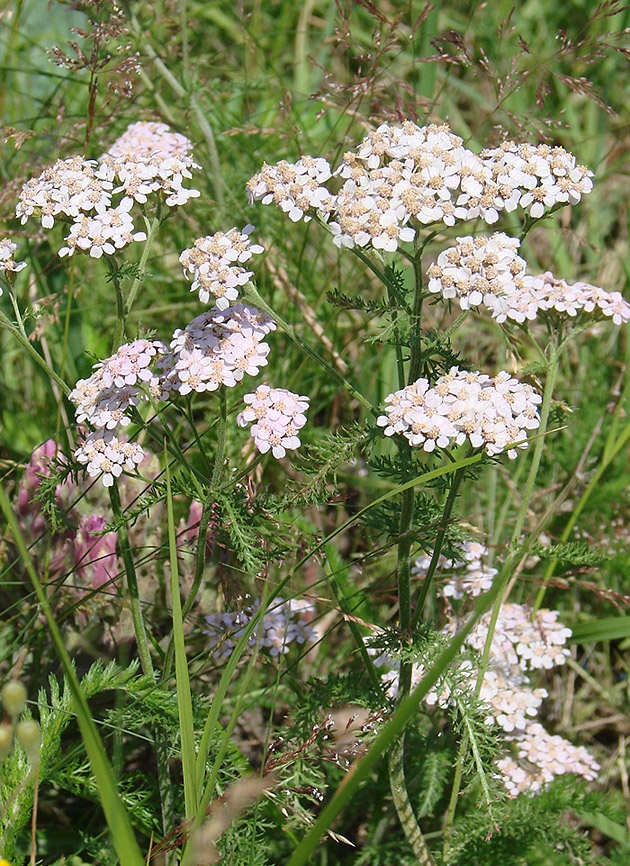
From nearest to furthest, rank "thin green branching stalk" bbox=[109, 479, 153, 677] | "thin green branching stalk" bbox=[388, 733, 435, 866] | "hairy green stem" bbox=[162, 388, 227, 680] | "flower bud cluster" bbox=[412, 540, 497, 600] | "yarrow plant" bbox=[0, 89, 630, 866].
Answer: "yarrow plant" bbox=[0, 89, 630, 866] → "hairy green stem" bbox=[162, 388, 227, 680] → "thin green branching stalk" bbox=[109, 479, 153, 677] → "thin green branching stalk" bbox=[388, 733, 435, 866] → "flower bud cluster" bbox=[412, 540, 497, 600]

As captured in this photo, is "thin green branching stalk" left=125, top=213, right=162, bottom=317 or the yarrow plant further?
"thin green branching stalk" left=125, top=213, right=162, bottom=317

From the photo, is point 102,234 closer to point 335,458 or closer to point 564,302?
point 335,458

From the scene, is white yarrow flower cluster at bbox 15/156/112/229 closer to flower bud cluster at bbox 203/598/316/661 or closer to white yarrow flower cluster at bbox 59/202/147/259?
white yarrow flower cluster at bbox 59/202/147/259

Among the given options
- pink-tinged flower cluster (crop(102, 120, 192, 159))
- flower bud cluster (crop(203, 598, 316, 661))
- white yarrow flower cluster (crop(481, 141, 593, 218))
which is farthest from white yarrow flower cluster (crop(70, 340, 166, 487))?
pink-tinged flower cluster (crop(102, 120, 192, 159))

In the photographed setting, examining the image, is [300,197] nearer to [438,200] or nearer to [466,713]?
[438,200]

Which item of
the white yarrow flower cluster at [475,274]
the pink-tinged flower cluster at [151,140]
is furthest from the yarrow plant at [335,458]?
the pink-tinged flower cluster at [151,140]

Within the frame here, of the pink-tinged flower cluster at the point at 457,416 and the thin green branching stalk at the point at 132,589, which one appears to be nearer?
the pink-tinged flower cluster at the point at 457,416

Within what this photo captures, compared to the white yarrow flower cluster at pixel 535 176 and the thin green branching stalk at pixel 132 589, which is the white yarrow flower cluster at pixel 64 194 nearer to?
the thin green branching stalk at pixel 132 589

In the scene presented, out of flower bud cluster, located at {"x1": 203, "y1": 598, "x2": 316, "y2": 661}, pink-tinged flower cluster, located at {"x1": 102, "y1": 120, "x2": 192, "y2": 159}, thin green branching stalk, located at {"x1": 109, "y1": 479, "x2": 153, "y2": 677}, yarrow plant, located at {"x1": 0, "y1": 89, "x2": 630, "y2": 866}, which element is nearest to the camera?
yarrow plant, located at {"x1": 0, "y1": 89, "x2": 630, "y2": 866}
